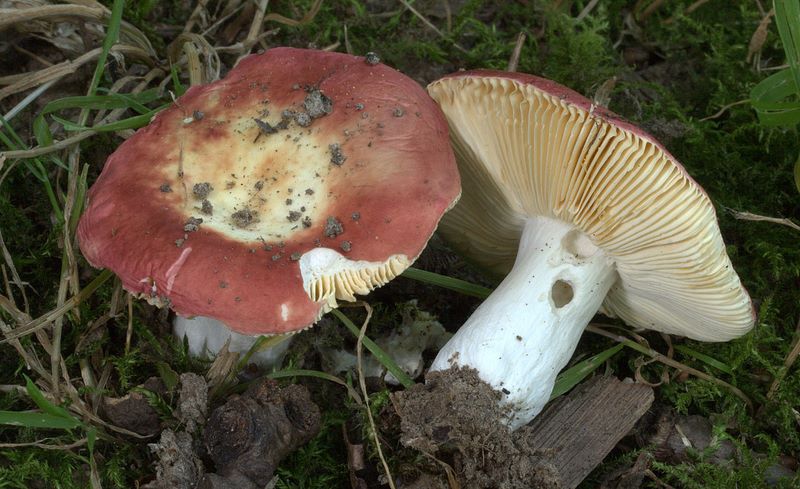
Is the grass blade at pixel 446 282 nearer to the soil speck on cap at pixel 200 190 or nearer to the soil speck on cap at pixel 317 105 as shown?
the soil speck on cap at pixel 317 105

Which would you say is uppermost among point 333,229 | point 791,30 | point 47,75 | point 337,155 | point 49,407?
point 791,30

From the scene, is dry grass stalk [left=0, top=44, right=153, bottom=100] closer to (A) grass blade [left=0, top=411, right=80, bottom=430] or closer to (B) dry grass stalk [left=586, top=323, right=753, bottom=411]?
(A) grass blade [left=0, top=411, right=80, bottom=430]

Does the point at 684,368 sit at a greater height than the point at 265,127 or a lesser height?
lesser

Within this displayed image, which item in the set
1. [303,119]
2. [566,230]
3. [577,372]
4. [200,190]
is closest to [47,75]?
[200,190]

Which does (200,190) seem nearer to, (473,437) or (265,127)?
(265,127)

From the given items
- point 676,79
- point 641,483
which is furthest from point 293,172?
point 676,79

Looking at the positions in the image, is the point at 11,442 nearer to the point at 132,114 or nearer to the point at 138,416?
the point at 138,416
